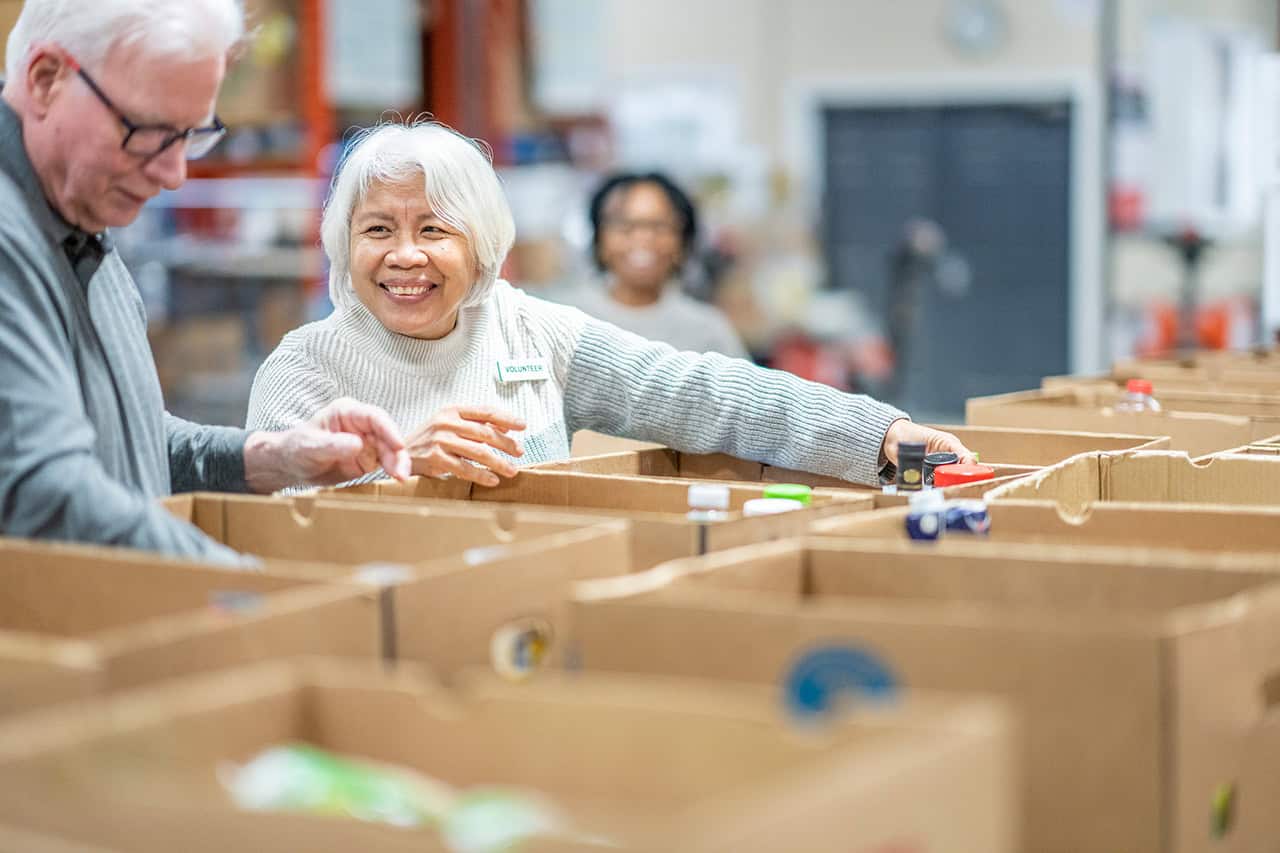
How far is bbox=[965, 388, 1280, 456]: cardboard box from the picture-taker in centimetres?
264

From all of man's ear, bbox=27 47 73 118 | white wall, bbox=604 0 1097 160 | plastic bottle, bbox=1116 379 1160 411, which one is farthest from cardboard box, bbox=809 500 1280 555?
white wall, bbox=604 0 1097 160

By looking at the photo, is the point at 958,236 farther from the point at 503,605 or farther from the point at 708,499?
the point at 503,605

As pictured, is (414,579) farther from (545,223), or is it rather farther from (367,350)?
(545,223)

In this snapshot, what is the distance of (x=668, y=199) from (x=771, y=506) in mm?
2896

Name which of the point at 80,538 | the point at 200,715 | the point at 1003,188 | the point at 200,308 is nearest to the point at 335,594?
the point at 200,715

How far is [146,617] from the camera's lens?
1444 millimetres

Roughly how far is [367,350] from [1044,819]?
1.55m

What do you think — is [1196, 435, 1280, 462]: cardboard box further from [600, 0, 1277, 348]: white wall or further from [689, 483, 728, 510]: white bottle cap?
[600, 0, 1277, 348]: white wall

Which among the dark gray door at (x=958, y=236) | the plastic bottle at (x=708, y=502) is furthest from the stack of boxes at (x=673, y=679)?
the dark gray door at (x=958, y=236)

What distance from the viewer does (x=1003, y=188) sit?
864 cm

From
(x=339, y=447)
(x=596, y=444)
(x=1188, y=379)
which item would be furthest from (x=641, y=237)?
(x=339, y=447)

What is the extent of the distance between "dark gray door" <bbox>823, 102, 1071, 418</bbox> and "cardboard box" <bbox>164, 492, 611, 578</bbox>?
22.4 ft

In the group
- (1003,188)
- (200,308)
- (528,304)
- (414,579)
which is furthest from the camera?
(1003,188)

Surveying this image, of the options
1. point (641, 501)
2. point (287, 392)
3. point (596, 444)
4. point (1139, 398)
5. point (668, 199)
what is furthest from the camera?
point (668, 199)
